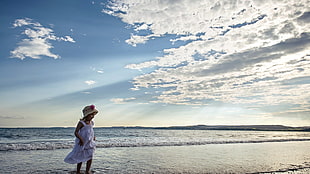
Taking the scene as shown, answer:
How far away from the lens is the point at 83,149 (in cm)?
592

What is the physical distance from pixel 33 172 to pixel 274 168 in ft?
25.3

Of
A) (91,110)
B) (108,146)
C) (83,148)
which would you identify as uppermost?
(91,110)

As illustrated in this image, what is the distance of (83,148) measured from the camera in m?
5.90

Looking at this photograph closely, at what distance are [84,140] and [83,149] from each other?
245 mm

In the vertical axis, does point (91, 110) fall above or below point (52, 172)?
above

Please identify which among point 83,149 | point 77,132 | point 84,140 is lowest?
point 83,149

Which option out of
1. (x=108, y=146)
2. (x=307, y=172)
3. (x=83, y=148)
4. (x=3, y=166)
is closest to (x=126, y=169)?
(x=83, y=148)

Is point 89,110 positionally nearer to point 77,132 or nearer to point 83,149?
point 77,132

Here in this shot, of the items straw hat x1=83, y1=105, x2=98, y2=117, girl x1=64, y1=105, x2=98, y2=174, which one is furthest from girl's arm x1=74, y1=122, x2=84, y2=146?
straw hat x1=83, y1=105, x2=98, y2=117

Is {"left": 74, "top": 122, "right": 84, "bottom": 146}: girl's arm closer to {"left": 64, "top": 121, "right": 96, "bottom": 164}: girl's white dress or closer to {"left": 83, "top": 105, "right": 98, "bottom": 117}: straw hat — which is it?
{"left": 64, "top": 121, "right": 96, "bottom": 164}: girl's white dress

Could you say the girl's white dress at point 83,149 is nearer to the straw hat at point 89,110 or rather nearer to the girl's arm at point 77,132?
the girl's arm at point 77,132

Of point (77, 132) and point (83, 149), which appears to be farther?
point (83, 149)

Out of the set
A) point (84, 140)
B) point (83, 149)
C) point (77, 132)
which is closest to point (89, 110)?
point (77, 132)

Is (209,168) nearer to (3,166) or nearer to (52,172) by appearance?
(52,172)
